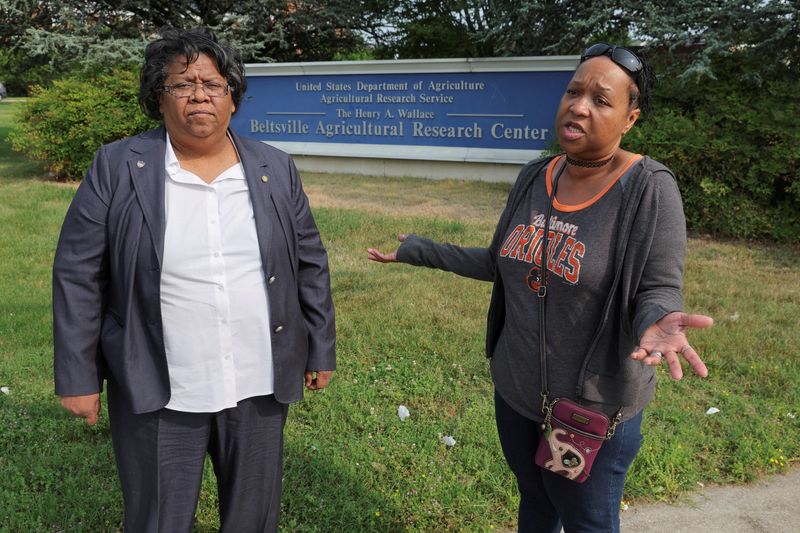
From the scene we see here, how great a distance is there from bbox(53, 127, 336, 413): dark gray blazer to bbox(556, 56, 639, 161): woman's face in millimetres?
892

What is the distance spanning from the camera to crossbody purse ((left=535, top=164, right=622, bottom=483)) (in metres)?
1.74

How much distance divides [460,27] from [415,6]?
3.51 feet

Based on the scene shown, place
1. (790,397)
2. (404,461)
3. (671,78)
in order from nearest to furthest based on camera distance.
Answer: (404,461) → (790,397) → (671,78)

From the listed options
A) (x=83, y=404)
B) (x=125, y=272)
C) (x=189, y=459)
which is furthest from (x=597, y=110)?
(x=83, y=404)

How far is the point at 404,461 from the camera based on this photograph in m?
3.31

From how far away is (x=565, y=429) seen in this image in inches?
70.1

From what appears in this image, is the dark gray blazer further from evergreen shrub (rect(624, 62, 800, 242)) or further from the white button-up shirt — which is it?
evergreen shrub (rect(624, 62, 800, 242))

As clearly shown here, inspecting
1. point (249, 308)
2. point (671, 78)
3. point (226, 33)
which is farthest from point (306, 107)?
point (249, 308)

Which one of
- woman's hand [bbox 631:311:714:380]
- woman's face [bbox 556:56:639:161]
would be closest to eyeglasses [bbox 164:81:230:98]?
woman's face [bbox 556:56:639:161]

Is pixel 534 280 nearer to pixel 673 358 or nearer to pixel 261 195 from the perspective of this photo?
pixel 673 358

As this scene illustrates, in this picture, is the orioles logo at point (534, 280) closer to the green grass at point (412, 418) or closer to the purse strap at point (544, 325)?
the purse strap at point (544, 325)

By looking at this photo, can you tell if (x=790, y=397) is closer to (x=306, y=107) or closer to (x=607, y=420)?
(x=607, y=420)

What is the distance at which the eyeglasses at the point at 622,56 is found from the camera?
5.72 ft

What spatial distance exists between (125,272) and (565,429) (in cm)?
126
